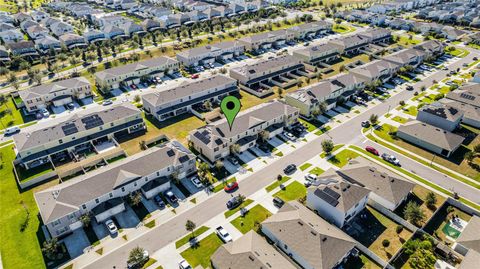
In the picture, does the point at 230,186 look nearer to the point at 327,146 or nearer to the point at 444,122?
the point at 327,146

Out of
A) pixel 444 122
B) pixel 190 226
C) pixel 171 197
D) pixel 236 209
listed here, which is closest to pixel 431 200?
pixel 444 122

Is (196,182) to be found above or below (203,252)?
above

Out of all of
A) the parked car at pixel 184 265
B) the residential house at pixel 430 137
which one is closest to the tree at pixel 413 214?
the residential house at pixel 430 137

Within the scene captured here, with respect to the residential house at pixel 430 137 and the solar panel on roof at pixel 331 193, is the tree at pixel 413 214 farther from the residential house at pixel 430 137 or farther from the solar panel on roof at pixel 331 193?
the residential house at pixel 430 137

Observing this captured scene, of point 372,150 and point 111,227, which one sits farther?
point 372,150

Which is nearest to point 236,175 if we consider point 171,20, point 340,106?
point 340,106

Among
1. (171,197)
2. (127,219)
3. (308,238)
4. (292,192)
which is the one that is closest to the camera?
(308,238)

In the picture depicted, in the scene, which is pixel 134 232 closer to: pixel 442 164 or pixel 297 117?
pixel 297 117

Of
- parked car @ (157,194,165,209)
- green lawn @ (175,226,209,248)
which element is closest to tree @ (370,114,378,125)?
green lawn @ (175,226,209,248)
